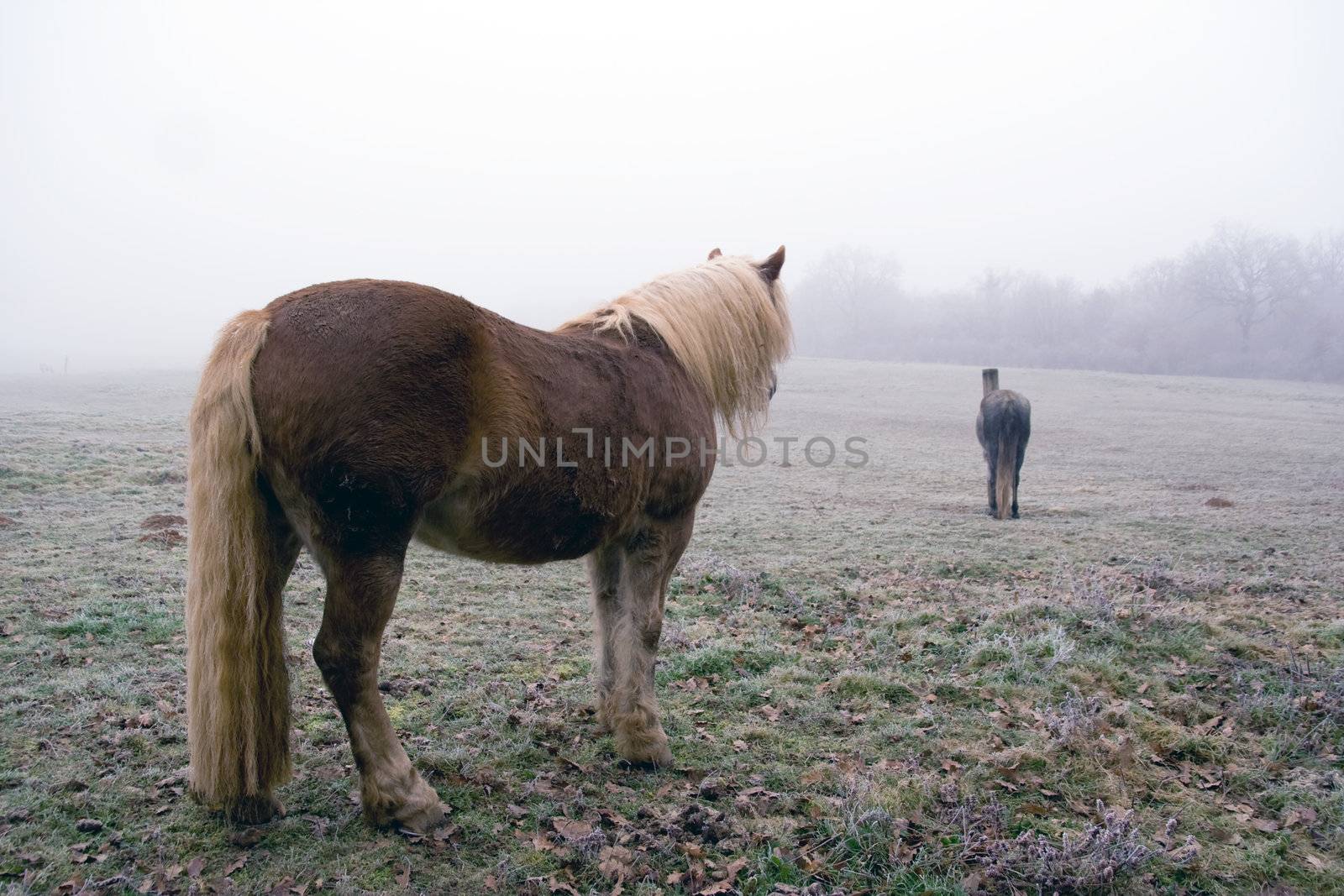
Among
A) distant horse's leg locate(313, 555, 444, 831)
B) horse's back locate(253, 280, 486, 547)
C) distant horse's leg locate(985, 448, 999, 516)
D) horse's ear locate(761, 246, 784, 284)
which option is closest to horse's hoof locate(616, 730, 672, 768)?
distant horse's leg locate(313, 555, 444, 831)

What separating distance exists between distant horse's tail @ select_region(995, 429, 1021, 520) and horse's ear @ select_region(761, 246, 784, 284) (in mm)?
6786

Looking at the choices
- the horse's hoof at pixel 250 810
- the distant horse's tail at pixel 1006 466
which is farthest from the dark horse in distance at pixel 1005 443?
the horse's hoof at pixel 250 810

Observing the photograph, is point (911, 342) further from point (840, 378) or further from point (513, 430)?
point (513, 430)

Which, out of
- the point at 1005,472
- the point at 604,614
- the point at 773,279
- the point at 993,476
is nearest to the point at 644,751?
the point at 604,614

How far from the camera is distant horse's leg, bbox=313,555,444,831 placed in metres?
2.48

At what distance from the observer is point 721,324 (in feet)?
12.4

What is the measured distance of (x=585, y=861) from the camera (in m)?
2.58

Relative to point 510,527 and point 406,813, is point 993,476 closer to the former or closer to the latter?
point 510,527

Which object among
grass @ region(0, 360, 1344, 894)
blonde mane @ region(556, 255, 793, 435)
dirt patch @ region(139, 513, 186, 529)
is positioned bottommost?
grass @ region(0, 360, 1344, 894)

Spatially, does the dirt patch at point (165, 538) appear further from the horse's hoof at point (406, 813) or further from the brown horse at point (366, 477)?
the horse's hoof at point (406, 813)

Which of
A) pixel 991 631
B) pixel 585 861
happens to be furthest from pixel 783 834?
pixel 991 631

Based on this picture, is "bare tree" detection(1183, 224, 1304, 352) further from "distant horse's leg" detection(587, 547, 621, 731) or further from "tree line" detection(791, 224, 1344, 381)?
"distant horse's leg" detection(587, 547, 621, 731)

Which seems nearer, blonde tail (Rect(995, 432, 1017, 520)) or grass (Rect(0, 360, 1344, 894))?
grass (Rect(0, 360, 1344, 894))

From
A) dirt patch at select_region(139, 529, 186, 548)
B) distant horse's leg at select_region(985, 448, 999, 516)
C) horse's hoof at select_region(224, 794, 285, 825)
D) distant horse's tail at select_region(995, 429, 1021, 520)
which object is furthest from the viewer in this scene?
distant horse's leg at select_region(985, 448, 999, 516)
